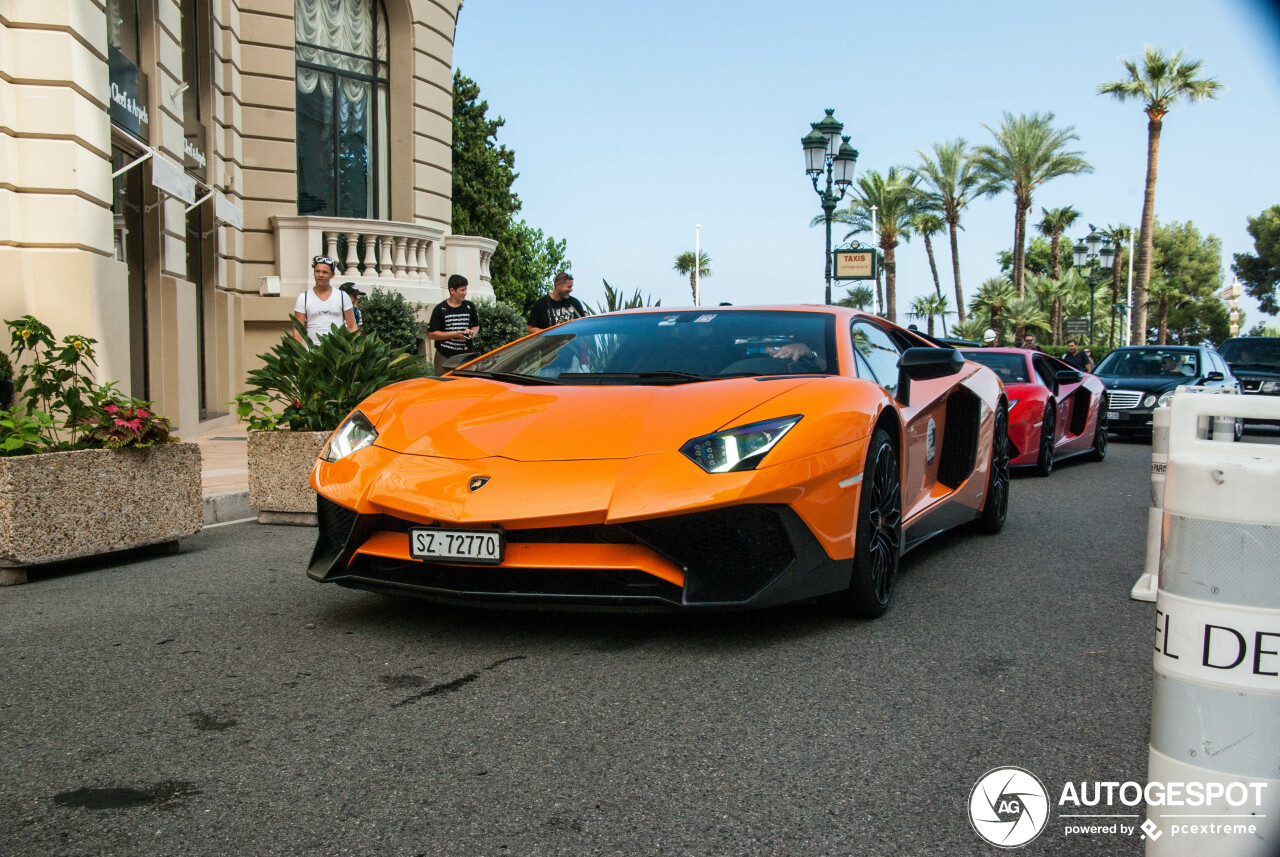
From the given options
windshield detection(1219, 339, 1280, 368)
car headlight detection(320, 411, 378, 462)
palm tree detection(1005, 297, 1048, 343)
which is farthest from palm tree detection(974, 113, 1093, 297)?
car headlight detection(320, 411, 378, 462)

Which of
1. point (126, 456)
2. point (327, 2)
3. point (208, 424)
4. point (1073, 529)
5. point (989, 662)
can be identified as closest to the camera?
point (989, 662)

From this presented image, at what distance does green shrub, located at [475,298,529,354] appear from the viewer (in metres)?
18.5

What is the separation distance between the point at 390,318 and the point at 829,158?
823 centimetres

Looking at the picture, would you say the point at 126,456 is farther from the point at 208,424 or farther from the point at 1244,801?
the point at 208,424

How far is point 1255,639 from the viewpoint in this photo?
1669 millimetres

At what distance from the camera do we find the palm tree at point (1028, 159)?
4569 cm

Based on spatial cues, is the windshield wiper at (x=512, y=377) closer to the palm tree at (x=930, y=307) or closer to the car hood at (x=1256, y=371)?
the car hood at (x=1256, y=371)

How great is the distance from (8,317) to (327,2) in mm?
10684

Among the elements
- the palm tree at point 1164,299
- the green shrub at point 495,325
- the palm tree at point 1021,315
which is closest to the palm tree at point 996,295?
the palm tree at point 1021,315

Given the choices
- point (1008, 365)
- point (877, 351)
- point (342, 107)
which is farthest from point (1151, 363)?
point (877, 351)

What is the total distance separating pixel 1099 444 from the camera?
41.7 ft

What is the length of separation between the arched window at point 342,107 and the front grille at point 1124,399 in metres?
11.7

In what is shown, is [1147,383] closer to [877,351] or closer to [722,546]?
[877,351]

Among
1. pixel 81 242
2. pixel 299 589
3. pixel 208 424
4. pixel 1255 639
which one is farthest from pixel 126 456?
pixel 208 424
